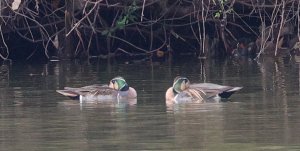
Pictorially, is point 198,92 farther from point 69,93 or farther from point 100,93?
point 69,93

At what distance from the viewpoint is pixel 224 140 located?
9.34 metres

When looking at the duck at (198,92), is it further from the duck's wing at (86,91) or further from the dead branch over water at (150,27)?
the dead branch over water at (150,27)

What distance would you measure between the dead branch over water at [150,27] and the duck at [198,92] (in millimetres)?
5598

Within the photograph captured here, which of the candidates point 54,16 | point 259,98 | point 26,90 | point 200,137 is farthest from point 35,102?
point 54,16

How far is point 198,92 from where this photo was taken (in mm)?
13375

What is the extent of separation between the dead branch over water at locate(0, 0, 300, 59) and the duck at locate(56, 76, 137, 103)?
5.20 meters

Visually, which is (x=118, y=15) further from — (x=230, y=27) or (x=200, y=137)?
(x=200, y=137)

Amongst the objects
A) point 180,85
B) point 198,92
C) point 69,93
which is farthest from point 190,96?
point 69,93

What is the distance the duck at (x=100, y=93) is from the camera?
538 inches

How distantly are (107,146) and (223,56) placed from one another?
11965 mm

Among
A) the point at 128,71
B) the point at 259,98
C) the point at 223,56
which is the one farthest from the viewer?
the point at 223,56

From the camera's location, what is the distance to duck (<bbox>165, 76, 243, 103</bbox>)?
13203 millimetres

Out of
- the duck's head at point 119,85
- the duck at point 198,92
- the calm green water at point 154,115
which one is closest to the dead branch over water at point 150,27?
the calm green water at point 154,115

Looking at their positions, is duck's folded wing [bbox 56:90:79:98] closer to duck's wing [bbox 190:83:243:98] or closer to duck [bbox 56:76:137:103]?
duck [bbox 56:76:137:103]
